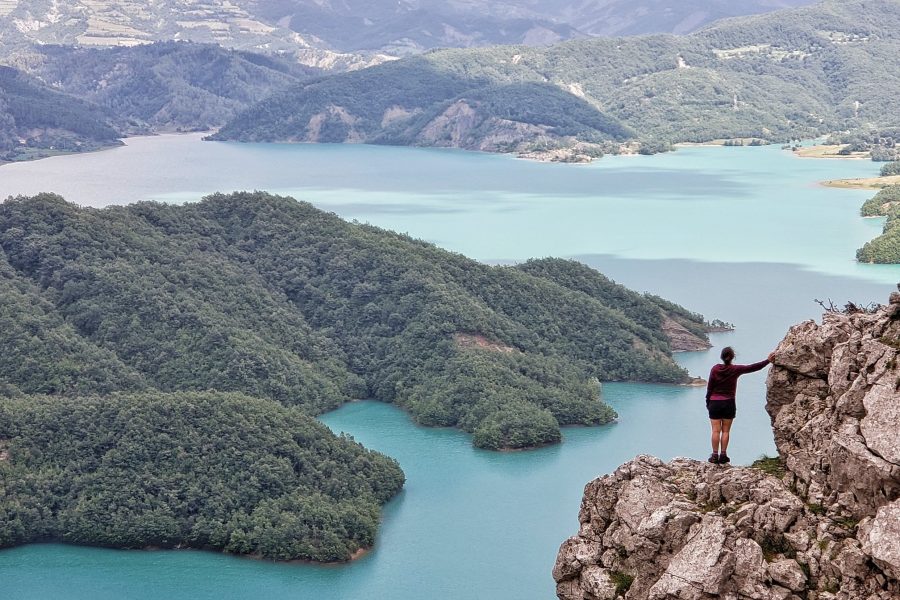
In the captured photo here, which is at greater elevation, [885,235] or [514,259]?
[885,235]

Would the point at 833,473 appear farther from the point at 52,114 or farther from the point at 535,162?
the point at 52,114

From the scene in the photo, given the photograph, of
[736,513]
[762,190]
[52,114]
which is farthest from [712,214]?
[52,114]

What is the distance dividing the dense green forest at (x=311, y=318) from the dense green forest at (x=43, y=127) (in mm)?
120055

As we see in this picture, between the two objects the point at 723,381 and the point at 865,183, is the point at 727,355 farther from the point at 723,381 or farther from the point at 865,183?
the point at 865,183

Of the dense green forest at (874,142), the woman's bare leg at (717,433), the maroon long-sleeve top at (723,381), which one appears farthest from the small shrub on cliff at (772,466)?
the dense green forest at (874,142)

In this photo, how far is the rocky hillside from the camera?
12.8 meters

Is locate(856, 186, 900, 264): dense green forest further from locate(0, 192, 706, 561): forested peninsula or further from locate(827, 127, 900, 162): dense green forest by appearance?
locate(827, 127, 900, 162): dense green forest

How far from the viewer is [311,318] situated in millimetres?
59688

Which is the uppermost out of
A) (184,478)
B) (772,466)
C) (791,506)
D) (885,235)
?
(772,466)

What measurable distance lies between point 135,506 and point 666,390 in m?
24.0

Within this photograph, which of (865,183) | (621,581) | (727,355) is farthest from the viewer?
(865,183)

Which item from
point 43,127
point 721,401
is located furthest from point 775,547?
point 43,127

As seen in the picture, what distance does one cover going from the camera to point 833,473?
13.5 m

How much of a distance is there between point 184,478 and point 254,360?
1219 cm
